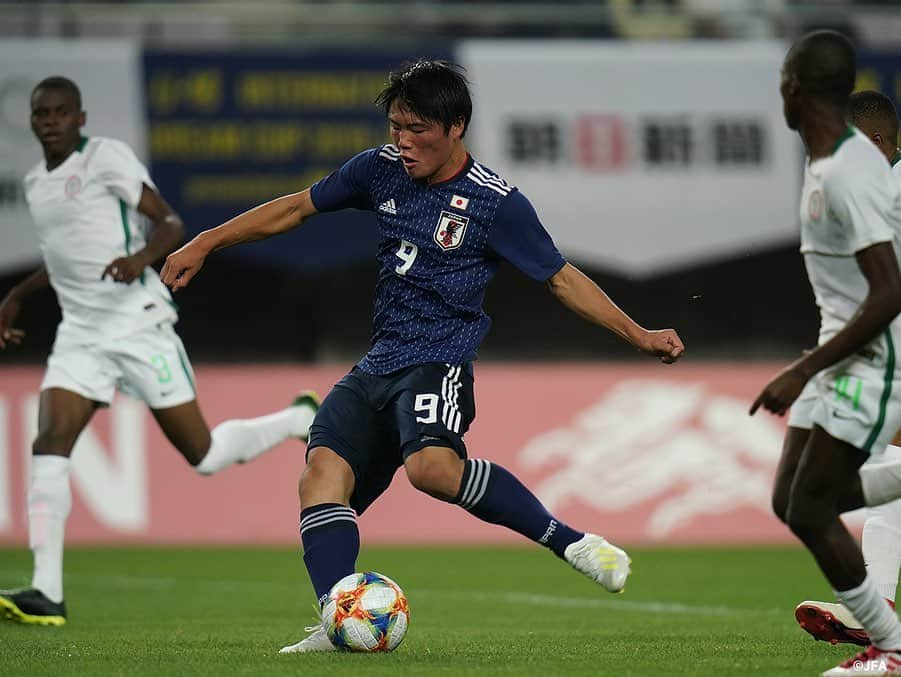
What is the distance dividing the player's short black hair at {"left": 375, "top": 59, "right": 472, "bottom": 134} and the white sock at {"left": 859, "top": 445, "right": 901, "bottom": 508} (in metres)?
1.89

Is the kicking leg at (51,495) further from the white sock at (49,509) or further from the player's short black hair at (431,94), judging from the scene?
the player's short black hair at (431,94)

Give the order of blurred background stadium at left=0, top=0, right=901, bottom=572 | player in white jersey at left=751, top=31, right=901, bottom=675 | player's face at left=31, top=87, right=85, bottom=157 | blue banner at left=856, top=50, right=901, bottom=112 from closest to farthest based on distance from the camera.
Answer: player in white jersey at left=751, top=31, right=901, bottom=675, player's face at left=31, top=87, right=85, bottom=157, blurred background stadium at left=0, top=0, right=901, bottom=572, blue banner at left=856, top=50, right=901, bottom=112

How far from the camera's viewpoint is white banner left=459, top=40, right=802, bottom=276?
51.8ft

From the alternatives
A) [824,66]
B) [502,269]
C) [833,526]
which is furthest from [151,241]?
[502,269]

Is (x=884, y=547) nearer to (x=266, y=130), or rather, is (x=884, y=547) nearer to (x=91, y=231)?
(x=91, y=231)

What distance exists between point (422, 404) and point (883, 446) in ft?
5.57

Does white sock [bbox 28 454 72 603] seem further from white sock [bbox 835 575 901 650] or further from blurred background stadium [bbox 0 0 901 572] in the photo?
blurred background stadium [bbox 0 0 901 572]

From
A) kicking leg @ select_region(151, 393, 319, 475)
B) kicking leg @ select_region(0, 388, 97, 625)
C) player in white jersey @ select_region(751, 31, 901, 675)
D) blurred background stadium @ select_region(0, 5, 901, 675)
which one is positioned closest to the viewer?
player in white jersey @ select_region(751, 31, 901, 675)

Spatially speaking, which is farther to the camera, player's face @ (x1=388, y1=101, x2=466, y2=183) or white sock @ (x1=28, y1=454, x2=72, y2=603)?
white sock @ (x1=28, y1=454, x2=72, y2=603)

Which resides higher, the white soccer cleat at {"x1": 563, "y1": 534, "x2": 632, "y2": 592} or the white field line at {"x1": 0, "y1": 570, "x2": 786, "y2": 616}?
the white soccer cleat at {"x1": 563, "y1": 534, "x2": 632, "y2": 592}

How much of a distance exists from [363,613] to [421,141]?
172 cm

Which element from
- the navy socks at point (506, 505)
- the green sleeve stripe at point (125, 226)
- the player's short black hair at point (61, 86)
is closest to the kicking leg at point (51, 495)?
the green sleeve stripe at point (125, 226)

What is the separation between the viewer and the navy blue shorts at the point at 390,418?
6031 millimetres

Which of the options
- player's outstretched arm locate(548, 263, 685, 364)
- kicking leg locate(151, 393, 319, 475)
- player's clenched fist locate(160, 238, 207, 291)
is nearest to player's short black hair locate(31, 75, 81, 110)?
kicking leg locate(151, 393, 319, 475)
